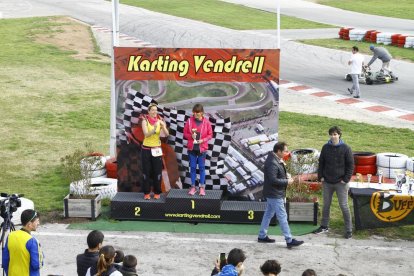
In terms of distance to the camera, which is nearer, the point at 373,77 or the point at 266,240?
the point at 266,240

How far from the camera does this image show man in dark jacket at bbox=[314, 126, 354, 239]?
43.3 feet

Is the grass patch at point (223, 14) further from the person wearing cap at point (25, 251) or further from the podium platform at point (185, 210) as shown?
the person wearing cap at point (25, 251)

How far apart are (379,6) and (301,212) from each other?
42.2m

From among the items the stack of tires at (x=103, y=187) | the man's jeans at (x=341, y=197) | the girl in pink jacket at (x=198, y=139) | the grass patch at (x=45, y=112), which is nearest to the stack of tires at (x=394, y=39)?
the grass patch at (x=45, y=112)

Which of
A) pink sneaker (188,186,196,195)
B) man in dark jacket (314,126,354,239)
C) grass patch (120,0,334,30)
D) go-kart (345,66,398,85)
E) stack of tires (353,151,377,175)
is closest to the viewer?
man in dark jacket (314,126,354,239)

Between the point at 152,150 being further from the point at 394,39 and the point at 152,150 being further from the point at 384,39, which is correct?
the point at 384,39

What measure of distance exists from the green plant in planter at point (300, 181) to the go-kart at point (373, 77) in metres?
12.7

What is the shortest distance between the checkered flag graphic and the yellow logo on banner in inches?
117

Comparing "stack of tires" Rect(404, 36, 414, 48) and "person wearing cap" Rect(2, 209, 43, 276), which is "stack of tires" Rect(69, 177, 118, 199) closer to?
"person wearing cap" Rect(2, 209, 43, 276)

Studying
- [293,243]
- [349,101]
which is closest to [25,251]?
[293,243]

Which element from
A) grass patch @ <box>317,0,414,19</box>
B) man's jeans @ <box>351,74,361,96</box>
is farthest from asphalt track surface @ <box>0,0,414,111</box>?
grass patch @ <box>317,0,414,19</box>

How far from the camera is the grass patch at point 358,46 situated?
33375mm

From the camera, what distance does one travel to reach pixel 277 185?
1266 centimetres

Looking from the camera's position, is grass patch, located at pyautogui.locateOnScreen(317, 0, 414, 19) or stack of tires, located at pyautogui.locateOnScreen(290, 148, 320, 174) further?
grass patch, located at pyautogui.locateOnScreen(317, 0, 414, 19)
